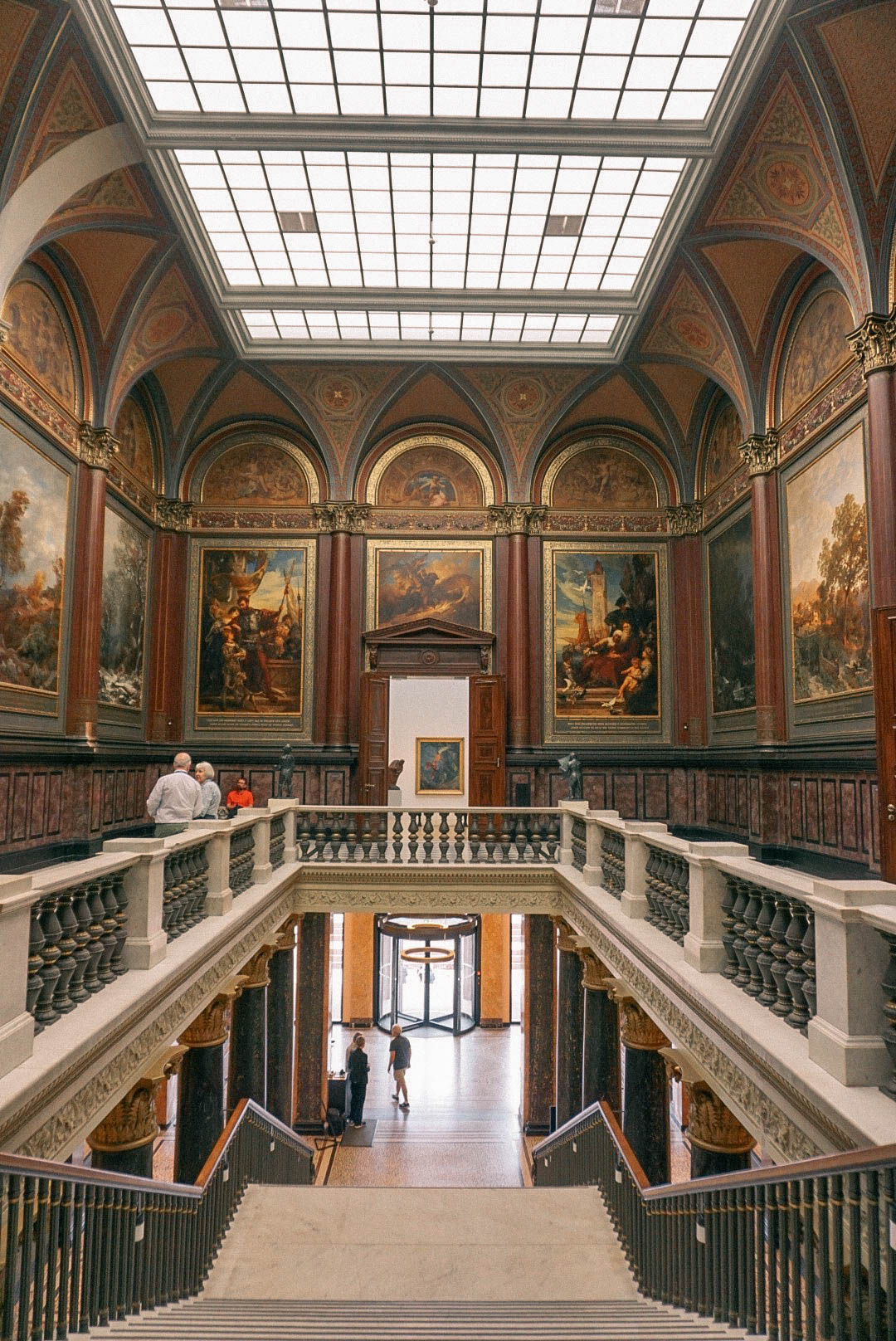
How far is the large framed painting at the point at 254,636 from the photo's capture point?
17797 mm

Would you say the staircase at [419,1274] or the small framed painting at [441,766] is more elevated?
the small framed painting at [441,766]

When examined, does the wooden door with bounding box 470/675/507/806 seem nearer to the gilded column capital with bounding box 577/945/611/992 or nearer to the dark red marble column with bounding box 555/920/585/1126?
the dark red marble column with bounding box 555/920/585/1126

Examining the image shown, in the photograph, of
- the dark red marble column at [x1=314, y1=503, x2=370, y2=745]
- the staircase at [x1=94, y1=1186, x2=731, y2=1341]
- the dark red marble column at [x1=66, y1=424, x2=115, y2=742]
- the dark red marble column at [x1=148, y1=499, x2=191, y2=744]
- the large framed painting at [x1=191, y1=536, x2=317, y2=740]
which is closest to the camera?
the staircase at [x1=94, y1=1186, x2=731, y2=1341]

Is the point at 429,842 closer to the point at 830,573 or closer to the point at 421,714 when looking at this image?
the point at 830,573

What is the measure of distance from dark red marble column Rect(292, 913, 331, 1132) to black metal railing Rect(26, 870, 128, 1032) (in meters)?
11.1

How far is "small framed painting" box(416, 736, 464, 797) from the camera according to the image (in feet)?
72.6

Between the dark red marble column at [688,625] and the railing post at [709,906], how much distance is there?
37.6 ft

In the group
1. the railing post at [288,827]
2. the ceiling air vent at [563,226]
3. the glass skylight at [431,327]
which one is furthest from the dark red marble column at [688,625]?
the railing post at [288,827]

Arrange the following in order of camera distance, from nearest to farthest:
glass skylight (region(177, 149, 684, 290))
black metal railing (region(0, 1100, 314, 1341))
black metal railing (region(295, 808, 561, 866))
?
black metal railing (region(0, 1100, 314, 1341)) < glass skylight (region(177, 149, 684, 290)) < black metal railing (region(295, 808, 561, 866))

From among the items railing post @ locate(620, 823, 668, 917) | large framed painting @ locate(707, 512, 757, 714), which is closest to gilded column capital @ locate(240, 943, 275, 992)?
railing post @ locate(620, 823, 668, 917)

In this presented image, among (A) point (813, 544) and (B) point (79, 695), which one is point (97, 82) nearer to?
(B) point (79, 695)

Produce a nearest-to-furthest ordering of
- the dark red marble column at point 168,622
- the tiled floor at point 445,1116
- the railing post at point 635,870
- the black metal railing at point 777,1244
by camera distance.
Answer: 1. the black metal railing at point 777,1244
2. the railing post at point 635,870
3. the tiled floor at point 445,1116
4. the dark red marble column at point 168,622

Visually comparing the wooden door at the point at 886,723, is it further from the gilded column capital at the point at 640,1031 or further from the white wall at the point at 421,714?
the white wall at the point at 421,714

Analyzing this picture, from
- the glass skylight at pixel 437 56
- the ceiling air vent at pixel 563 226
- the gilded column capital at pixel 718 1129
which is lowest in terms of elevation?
the gilded column capital at pixel 718 1129
